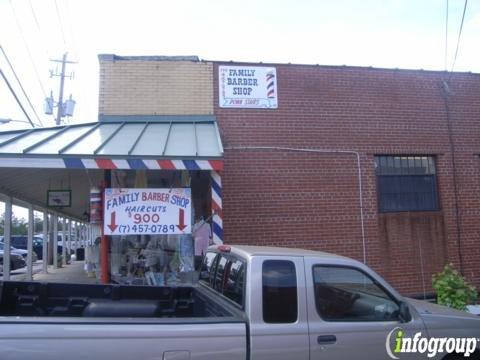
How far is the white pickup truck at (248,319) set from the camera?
3.39 meters

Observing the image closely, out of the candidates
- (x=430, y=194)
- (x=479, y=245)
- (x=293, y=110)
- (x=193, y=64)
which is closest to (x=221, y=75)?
(x=193, y=64)

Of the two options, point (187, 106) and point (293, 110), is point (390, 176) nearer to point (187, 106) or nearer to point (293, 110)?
point (293, 110)

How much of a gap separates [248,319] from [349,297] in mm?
1074

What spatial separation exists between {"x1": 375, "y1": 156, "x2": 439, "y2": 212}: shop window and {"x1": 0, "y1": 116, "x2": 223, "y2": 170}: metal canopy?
13.6 feet

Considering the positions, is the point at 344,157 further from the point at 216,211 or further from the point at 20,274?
the point at 20,274

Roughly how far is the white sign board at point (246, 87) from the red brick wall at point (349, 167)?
153 millimetres

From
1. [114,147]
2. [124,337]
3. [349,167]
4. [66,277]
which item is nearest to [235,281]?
[124,337]

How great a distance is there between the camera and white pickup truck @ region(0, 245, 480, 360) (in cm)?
339

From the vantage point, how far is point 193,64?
10.4 metres

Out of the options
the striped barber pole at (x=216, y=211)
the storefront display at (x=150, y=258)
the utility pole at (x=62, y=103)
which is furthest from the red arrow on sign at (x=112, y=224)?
the utility pole at (x=62, y=103)

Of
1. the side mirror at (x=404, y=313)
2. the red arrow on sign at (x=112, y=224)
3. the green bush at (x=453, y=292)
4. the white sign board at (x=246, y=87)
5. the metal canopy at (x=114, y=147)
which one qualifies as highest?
the white sign board at (x=246, y=87)

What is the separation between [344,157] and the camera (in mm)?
10586

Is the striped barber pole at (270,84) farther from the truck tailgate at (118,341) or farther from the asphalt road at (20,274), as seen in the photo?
the asphalt road at (20,274)

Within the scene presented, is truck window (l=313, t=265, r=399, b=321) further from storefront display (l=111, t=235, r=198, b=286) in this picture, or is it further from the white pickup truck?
storefront display (l=111, t=235, r=198, b=286)
